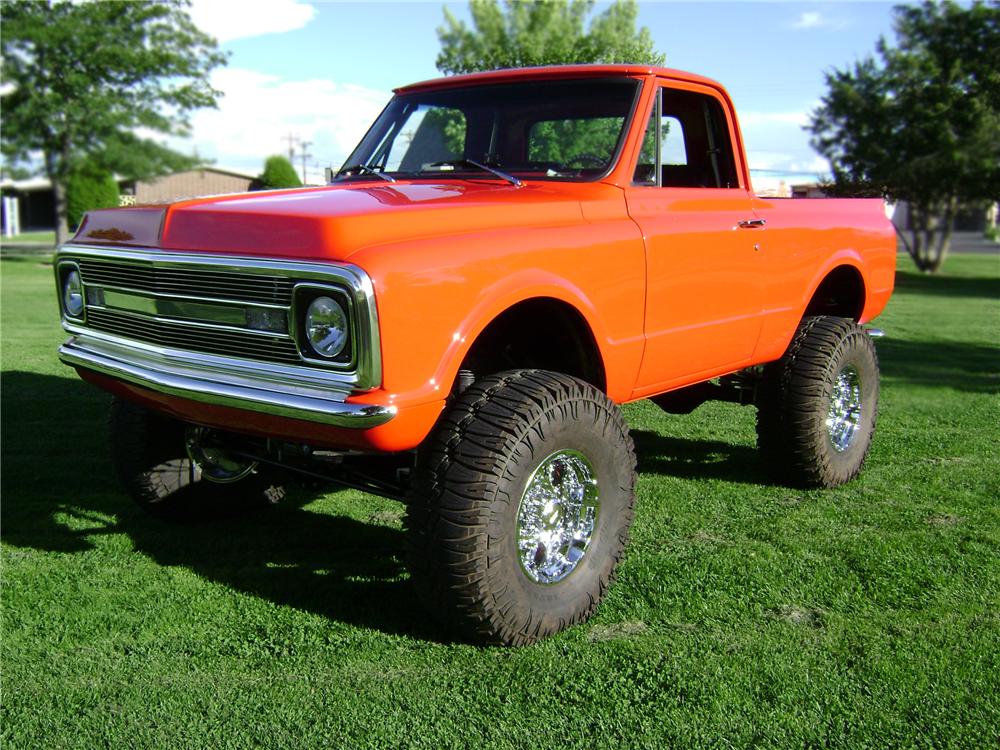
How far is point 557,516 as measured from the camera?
3516 mm

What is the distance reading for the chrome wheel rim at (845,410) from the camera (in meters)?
5.41

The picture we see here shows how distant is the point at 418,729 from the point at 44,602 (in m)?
1.76

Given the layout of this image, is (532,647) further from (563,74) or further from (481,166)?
(563,74)

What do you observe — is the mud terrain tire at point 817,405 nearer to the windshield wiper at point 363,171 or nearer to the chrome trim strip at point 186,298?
the windshield wiper at point 363,171

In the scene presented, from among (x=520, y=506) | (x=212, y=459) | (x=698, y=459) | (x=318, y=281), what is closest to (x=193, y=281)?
(x=318, y=281)

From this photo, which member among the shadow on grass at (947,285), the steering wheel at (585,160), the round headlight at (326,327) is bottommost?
the shadow on grass at (947,285)

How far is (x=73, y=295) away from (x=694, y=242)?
267 cm

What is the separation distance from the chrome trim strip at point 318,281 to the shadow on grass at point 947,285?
63.0 feet

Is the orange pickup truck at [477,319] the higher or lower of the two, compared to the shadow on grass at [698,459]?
higher

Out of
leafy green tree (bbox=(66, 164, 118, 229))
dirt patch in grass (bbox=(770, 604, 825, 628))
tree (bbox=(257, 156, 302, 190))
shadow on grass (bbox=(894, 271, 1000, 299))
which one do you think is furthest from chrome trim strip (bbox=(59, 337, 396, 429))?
tree (bbox=(257, 156, 302, 190))

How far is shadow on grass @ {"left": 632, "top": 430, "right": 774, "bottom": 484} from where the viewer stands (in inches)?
220

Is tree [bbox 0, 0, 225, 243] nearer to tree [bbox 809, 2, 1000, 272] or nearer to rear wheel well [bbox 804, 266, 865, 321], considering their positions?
tree [bbox 809, 2, 1000, 272]

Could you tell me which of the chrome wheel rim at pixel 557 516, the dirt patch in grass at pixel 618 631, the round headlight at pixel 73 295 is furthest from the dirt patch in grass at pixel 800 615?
the round headlight at pixel 73 295

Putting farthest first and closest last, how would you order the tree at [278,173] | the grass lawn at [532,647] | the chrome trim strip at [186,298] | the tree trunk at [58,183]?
the tree at [278,173] < the tree trunk at [58,183] < the chrome trim strip at [186,298] < the grass lawn at [532,647]
